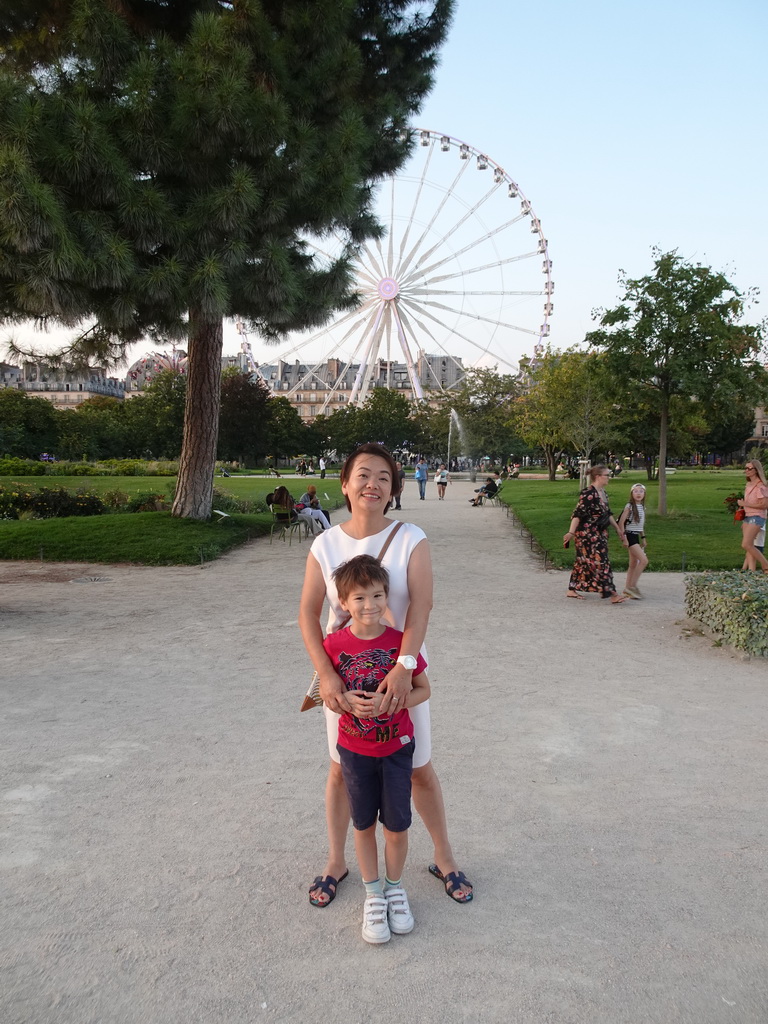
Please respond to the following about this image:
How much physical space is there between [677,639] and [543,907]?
205 inches

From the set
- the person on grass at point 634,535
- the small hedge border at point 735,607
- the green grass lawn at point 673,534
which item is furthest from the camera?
the green grass lawn at point 673,534

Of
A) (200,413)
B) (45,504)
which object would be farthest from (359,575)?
(45,504)

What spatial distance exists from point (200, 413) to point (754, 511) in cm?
997

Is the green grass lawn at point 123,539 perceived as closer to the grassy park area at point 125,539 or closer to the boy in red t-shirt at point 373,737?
the grassy park area at point 125,539

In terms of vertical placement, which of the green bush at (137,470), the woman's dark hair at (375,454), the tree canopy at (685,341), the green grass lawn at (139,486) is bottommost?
the green grass lawn at (139,486)

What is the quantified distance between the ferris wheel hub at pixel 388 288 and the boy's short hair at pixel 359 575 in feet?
155

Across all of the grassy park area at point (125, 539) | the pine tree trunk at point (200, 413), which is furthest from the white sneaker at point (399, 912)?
the pine tree trunk at point (200, 413)

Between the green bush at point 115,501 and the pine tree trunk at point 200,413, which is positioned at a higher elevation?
the pine tree trunk at point 200,413

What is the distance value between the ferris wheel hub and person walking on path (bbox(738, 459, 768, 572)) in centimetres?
4010

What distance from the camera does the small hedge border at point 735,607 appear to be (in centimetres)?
692

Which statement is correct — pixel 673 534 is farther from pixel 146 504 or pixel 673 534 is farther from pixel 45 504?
pixel 45 504

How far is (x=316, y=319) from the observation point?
14312 mm

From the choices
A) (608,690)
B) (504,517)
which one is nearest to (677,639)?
(608,690)

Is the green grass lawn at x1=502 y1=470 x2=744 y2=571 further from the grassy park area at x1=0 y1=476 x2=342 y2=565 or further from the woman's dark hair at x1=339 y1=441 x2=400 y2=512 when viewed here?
the woman's dark hair at x1=339 y1=441 x2=400 y2=512
